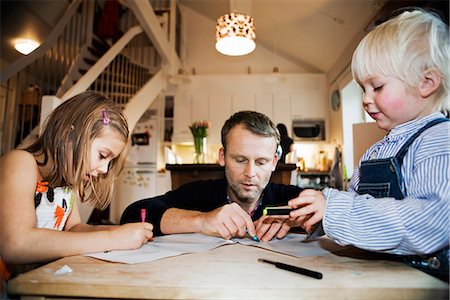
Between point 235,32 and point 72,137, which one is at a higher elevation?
point 235,32

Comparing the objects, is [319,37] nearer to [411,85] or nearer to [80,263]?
[411,85]

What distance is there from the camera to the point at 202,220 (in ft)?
3.03

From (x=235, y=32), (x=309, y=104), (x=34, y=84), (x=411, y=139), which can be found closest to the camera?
(x=411, y=139)

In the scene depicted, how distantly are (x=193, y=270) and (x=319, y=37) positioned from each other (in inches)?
171

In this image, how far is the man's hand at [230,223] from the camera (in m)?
0.85

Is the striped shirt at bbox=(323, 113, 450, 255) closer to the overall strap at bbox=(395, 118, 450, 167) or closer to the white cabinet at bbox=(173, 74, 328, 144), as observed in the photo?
the overall strap at bbox=(395, 118, 450, 167)

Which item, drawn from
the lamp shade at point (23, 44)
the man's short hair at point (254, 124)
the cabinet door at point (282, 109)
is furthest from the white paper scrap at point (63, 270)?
the cabinet door at point (282, 109)

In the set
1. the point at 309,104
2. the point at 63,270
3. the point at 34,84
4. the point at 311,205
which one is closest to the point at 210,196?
the point at 311,205

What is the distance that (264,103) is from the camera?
532 cm

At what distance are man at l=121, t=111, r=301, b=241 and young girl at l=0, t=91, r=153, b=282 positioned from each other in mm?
166

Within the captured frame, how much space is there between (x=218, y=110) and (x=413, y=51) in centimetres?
477

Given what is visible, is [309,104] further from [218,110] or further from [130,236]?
[130,236]

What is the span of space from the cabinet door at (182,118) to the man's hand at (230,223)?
175 inches

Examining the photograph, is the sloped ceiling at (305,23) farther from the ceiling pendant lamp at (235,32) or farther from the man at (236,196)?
the man at (236,196)
